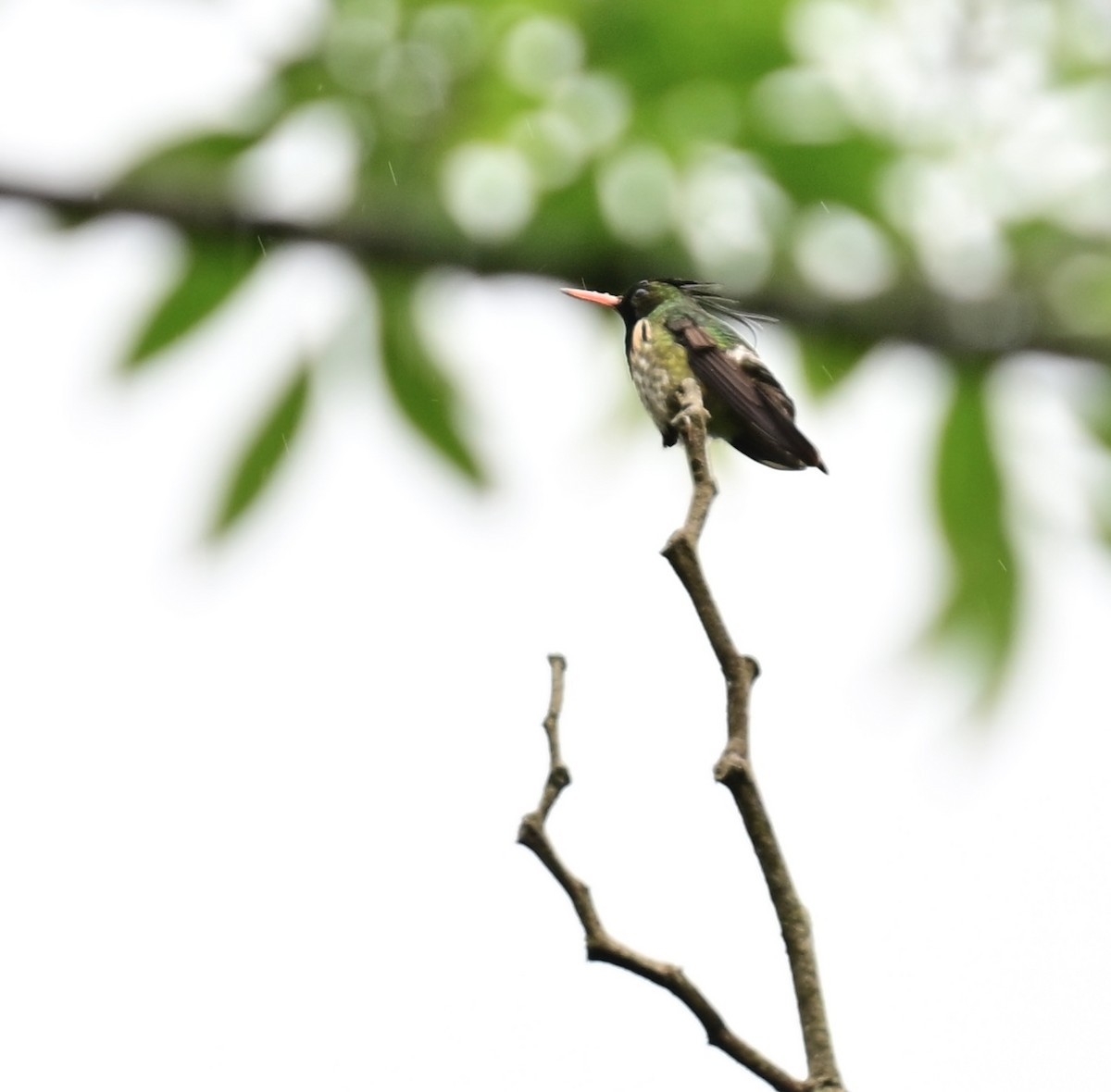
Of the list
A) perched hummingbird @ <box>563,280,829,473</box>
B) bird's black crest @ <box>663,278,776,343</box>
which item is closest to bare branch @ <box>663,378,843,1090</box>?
perched hummingbird @ <box>563,280,829,473</box>

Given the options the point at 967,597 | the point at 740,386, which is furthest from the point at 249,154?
the point at 967,597

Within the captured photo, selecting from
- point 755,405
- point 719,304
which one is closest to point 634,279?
point 719,304

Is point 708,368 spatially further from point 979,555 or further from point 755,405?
point 979,555

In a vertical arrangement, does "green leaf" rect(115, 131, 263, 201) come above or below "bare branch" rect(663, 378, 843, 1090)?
above

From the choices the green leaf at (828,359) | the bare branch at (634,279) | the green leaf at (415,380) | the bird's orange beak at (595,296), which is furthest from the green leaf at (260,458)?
the green leaf at (828,359)

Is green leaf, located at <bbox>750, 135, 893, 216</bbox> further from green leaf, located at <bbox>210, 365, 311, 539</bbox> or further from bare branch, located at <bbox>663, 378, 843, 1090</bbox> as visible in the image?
bare branch, located at <bbox>663, 378, 843, 1090</bbox>

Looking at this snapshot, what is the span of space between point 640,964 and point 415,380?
1.49m

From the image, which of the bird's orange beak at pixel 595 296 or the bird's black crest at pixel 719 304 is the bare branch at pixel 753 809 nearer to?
the bird's orange beak at pixel 595 296

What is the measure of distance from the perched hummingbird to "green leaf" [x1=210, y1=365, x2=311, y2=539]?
20.5 inches

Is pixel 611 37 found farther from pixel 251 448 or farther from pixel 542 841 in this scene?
pixel 542 841

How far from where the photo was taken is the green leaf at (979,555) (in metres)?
2.63

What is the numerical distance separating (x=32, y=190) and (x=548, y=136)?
0.72 metres

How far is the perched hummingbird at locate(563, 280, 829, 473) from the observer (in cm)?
202

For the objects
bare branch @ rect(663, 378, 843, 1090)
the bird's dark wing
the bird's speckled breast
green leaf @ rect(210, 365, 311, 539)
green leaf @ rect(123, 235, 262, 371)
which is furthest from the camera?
green leaf @ rect(210, 365, 311, 539)
